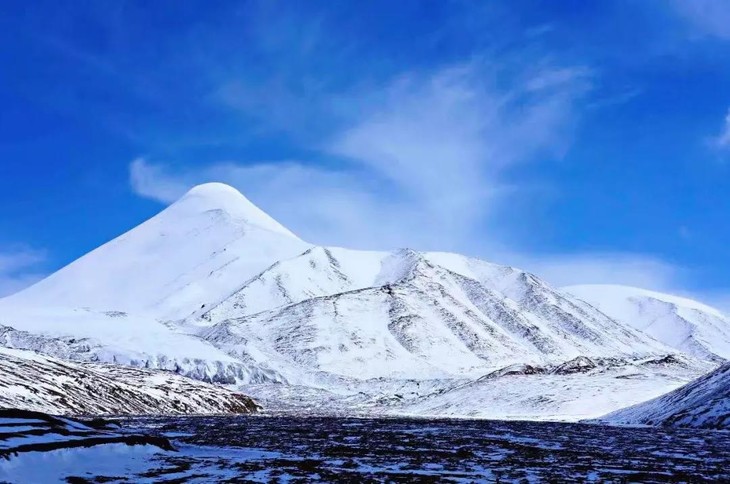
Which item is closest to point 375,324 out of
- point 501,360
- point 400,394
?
point 501,360

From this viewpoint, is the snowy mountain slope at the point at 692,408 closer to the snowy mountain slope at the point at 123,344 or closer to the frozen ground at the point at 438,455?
the frozen ground at the point at 438,455

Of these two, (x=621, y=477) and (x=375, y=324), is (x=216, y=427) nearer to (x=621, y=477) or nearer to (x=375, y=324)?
(x=621, y=477)

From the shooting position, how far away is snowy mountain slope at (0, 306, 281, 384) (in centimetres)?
12681

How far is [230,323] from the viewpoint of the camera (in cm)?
17900

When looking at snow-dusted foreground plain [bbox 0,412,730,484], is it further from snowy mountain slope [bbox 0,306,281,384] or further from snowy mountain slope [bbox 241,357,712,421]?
snowy mountain slope [bbox 0,306,281,384]

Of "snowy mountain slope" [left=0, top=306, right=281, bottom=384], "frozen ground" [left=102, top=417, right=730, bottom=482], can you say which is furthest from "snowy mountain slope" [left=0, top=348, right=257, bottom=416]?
"snowy mountain slope" [left=0, top=306, right=281, bottom=384]

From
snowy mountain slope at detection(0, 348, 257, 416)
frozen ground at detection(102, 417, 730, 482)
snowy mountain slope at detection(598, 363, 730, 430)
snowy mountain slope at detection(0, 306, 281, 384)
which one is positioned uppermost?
snowy mountain slope at detection(0, 306, 281, 384)

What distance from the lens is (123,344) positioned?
134 meters

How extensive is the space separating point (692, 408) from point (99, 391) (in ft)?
158

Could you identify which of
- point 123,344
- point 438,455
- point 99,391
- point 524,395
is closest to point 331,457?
point 438,455

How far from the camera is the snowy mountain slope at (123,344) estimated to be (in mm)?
126812

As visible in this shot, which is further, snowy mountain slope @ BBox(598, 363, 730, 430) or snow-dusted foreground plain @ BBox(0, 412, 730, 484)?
snowy mountain slope @ BBox(598, 363, 730, 430)

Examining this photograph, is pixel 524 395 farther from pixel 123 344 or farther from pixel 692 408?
pixel 123 344

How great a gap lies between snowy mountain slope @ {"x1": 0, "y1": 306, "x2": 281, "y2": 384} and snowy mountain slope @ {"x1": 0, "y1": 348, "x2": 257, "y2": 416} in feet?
140
